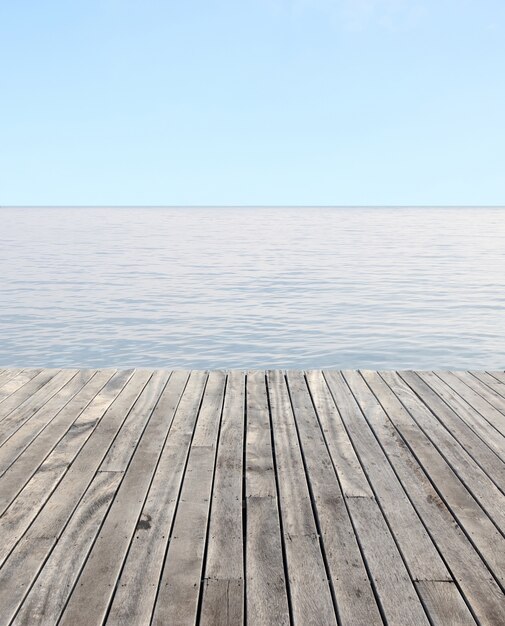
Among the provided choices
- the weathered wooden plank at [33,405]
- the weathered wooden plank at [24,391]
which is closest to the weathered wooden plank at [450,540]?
the weathered wooden plank at [33,405]

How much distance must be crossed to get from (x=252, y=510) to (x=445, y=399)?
72.1 inches

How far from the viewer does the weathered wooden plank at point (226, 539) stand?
178 centimetres

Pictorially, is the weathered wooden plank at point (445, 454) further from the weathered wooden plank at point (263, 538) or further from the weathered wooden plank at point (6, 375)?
the weathered wooden plank at point (6, 375)

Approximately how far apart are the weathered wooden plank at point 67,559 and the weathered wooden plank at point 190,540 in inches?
9.9

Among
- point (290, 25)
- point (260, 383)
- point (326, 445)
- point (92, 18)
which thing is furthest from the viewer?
point (290, 25)

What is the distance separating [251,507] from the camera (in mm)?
2369

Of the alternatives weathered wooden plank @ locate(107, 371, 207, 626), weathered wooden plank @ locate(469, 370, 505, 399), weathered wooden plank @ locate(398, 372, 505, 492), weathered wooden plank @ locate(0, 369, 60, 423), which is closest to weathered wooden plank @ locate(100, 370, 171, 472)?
weathered wooden plank @ locate(107, 371, 207, 626)

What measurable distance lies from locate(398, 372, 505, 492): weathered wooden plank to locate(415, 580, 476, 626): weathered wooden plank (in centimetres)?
77

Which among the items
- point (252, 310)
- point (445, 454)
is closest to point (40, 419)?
point (445, 454)

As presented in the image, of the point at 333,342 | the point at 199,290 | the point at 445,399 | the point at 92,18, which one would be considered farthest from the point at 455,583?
the point at 92,18

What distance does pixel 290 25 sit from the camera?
366 ft

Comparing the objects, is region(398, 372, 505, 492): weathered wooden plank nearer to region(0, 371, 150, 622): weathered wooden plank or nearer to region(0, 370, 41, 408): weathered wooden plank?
region(0, 371, 150, 622): weathered wooden plank

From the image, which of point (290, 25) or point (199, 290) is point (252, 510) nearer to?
point (199, 290)

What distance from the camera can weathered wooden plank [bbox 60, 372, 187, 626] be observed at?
5.83 ft
